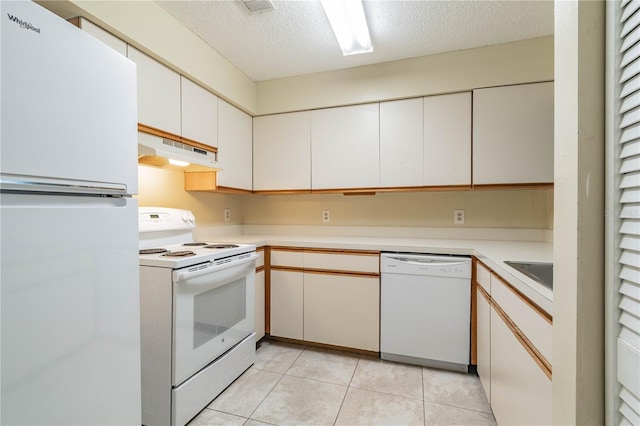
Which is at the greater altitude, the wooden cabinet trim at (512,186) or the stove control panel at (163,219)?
the wooden cabinet trim at (512,186)

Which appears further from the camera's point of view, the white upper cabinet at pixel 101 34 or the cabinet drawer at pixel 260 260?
the cabinet drawer at pixel 260 260

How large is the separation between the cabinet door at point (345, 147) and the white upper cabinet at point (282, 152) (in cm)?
8

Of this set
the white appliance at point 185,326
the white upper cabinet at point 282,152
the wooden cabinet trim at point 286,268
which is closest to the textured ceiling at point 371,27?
the white upper cabinet at point 282,152

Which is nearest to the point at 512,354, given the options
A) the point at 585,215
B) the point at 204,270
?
the point at 585,215

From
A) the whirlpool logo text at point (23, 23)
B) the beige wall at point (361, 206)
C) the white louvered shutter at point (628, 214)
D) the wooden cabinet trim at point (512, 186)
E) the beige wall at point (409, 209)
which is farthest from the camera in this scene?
the beige wall at point (409, 209)

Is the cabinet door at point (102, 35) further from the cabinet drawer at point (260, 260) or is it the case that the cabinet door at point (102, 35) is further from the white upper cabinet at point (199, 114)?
the cabinet drawer at point (260, 260)

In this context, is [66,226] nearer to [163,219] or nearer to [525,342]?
[163,219]

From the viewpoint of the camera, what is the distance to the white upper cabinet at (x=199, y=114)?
1.92m

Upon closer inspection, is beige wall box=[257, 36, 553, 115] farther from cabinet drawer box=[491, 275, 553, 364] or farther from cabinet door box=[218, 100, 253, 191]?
cabinet drawer box=[491, 275, 553, 364]

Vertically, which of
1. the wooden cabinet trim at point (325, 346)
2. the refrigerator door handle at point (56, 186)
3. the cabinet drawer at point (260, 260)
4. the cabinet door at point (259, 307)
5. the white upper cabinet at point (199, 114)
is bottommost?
the wooden cabinet trim at point (325, 346)

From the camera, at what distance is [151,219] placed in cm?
186

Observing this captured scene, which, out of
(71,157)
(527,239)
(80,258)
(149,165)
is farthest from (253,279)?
(527,239)

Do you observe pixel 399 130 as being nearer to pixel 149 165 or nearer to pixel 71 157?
pixel 149 165

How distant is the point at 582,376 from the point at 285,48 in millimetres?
2312
